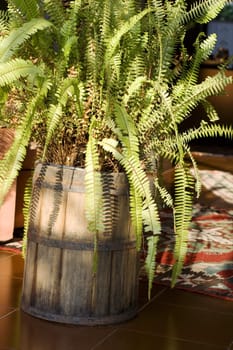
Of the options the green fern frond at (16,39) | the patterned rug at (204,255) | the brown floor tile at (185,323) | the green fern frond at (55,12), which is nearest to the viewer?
the green fern frond at (16,39)

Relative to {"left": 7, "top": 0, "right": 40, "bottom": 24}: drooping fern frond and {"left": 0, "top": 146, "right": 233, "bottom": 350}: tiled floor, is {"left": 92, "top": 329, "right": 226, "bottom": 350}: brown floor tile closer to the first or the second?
{"left": 0, "top": 146, "right": 233, "bottom": 350}: tiled floor

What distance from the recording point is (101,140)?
2580 mm

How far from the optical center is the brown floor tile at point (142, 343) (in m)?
2.53

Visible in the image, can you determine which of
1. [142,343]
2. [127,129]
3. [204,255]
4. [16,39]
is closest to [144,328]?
[142,343]

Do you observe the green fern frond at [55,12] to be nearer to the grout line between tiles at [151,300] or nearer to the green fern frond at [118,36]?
the green fern frond at [118,36]

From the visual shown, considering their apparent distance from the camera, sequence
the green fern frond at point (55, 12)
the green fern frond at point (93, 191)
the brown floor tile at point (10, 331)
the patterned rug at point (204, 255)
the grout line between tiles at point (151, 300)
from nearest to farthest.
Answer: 1. the green fern frond at point (93, 191)
2. the brown floor tile at point (10, 331)
3. the green fern frond at point (55, 12)
4. the grout line between tiles at point (151, 300)
5. the patterned rug at point (204, 255)

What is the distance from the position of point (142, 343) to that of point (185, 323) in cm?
30

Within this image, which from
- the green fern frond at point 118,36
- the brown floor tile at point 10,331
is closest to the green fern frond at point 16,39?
the green fern frond at point 118,36

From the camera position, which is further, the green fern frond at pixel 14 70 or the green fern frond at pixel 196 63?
the green fern frond at pixel 196 63

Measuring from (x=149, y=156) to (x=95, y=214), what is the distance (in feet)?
1.26

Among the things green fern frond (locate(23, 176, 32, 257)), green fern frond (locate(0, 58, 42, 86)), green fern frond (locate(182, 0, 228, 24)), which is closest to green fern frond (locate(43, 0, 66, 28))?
green fern frond (locate(0, 58, 42, 86))

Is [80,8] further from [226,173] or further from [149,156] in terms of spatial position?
[226,173]

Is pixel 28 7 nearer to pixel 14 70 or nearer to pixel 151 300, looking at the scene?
pixel 14 70

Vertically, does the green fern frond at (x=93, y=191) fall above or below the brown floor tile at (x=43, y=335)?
above
